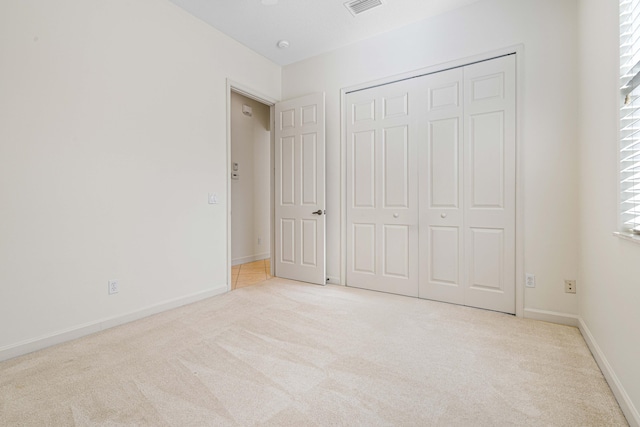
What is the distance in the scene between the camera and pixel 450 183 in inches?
115

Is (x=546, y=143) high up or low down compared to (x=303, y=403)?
up

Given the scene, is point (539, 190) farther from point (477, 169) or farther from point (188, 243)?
point (188, 243)

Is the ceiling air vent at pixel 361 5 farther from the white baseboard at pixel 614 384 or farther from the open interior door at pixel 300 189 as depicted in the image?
the white baseboard at pixel 614 384

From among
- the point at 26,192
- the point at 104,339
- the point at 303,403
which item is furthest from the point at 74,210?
the point at 303,403

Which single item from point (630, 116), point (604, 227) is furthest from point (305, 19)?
point (604, 227)

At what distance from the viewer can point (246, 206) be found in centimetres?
521

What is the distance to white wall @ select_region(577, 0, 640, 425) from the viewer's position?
1.37 metres

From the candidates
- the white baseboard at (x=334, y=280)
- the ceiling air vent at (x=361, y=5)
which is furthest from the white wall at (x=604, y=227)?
the white baseboard at (x=334, y=280)

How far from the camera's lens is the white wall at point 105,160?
1979 millimetres

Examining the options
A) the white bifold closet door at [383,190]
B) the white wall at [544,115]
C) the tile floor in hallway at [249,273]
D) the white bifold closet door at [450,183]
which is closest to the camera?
the white wall at [544,115]

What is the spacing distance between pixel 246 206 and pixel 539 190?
4.12m

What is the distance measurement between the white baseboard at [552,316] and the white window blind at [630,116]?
4.27 ft

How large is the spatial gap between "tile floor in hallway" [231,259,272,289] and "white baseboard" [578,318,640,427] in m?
3.18

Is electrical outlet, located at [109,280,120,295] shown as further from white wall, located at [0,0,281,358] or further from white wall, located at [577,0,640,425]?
white wall, located at [577,0,640,425]
